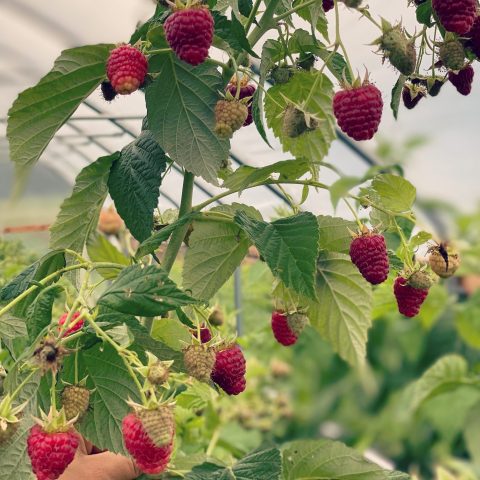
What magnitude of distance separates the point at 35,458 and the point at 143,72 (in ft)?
1.16

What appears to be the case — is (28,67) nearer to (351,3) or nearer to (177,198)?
(177,198)

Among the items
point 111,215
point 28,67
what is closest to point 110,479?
point 111,215

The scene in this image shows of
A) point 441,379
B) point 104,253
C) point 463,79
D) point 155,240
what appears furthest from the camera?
point 441,379

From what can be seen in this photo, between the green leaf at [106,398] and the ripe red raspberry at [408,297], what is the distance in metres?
0.33

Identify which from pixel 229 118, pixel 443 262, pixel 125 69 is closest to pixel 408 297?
pixel 443 262

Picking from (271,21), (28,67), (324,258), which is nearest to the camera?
(271,21)

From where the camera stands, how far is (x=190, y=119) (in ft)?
3.11

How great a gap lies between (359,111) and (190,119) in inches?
6.5

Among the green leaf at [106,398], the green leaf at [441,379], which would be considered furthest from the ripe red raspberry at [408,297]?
the green leaf at [441,379]

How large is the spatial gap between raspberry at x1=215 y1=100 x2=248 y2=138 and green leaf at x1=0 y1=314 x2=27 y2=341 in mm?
307

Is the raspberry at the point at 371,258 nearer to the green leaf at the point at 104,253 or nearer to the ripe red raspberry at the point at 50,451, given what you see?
the ripe red raspberry at the point at 50,451

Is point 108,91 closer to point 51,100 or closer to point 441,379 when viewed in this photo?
point 51,100

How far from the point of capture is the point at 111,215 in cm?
264

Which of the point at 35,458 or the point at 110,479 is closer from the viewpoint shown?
the point at 35,458
